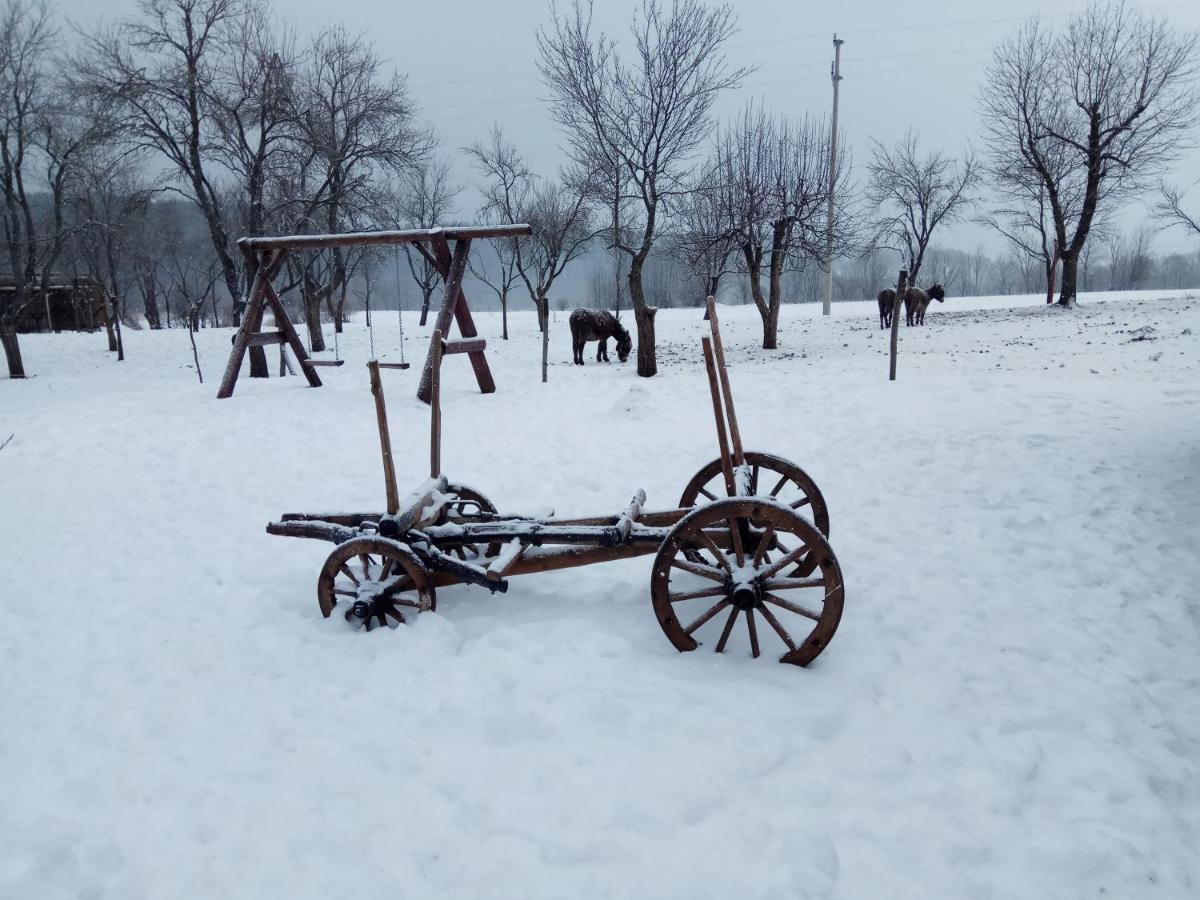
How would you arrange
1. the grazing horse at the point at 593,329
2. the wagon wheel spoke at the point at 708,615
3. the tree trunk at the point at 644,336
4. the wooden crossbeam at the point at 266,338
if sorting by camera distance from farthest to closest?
1. the grazing horse at the point at 593,329
2. the tree trunk at the point at 644,336
3. the wooden crossbeam at the point at 266,338
4. the wagon wheel spoke at the point at 708,615

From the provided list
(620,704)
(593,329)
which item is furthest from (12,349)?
(620,704)

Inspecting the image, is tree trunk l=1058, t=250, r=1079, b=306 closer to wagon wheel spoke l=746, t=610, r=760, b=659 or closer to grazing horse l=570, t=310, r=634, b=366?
grazing horse l=570, t=310, r=634, b=366

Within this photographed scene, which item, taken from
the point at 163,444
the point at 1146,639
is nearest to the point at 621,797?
the point at 1146,639

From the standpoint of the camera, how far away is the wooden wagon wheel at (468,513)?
419 centimetres

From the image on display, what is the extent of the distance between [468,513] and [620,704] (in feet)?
6.43

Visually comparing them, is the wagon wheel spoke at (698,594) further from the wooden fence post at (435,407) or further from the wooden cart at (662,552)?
the wooden fence post at (435,407)

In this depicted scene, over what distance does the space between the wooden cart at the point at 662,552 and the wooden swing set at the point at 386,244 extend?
5.07 m

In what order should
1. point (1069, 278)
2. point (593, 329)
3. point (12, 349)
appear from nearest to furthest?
point (593, 329)
point (12, 349)
point (1069, 278)

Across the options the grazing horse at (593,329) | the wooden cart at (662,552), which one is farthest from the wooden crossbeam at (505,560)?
the grazing horse at (593,329)

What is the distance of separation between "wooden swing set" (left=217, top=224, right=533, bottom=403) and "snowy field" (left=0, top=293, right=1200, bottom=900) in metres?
3.53

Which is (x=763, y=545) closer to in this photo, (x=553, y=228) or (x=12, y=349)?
(x=12, y=349)

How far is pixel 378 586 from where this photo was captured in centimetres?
374

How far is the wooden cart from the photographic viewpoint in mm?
3199

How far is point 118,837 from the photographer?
2.38 meters
